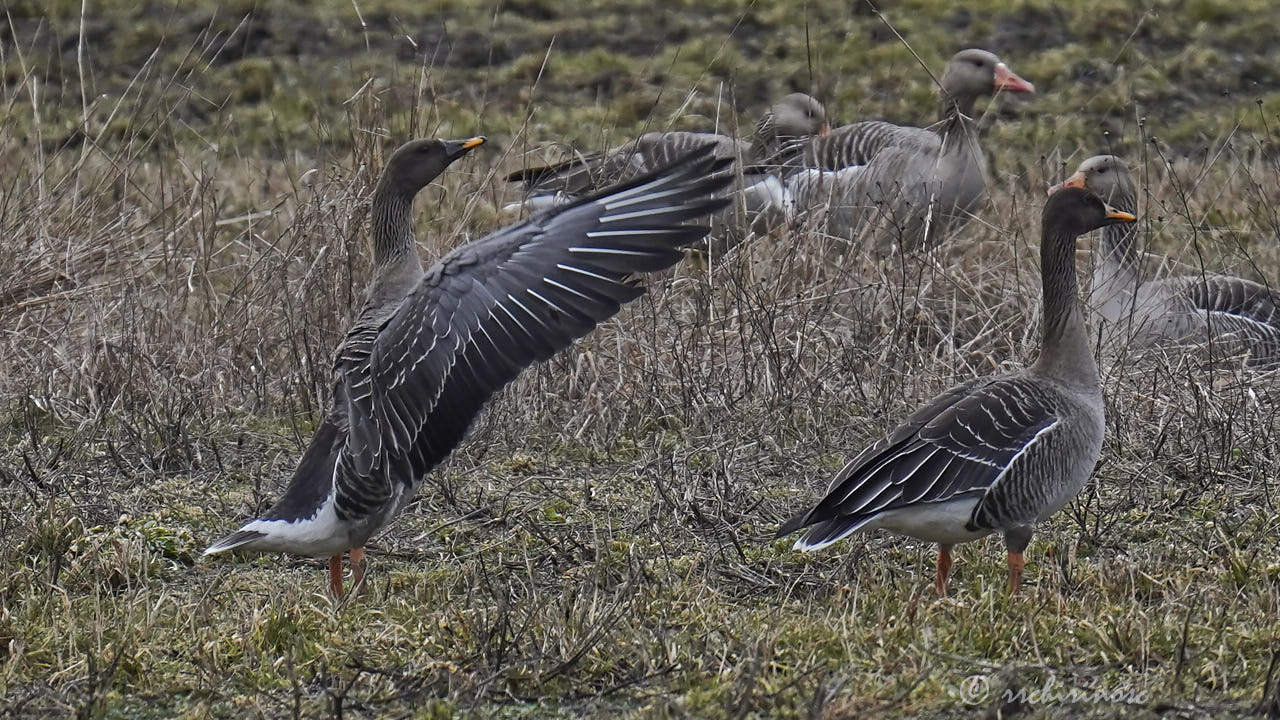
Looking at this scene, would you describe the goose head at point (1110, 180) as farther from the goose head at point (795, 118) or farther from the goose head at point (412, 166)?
the goose head at point (412, 166)

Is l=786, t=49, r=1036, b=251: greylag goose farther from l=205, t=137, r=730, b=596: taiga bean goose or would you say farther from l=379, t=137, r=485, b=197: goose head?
l=205, t=137, r=730, b=596: taiga bean goose

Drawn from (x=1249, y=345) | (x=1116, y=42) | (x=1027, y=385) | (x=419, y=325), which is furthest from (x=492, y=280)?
(x=1116, y=42)

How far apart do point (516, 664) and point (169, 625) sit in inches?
43.6

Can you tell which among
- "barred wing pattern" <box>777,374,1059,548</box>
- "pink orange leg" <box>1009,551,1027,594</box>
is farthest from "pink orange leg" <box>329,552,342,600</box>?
"pink orange leg" <box>1009,551,1027,594</box>

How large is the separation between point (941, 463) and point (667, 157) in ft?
17.7

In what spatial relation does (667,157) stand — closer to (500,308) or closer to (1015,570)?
(500,308)

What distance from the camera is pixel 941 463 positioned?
4.90 m

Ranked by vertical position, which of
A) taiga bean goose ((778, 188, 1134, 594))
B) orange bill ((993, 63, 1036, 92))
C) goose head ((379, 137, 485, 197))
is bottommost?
orange bill ((993, 63, 1036, 92))

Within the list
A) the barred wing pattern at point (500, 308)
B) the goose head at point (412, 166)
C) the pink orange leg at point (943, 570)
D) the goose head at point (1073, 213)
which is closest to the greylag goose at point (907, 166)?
the goose head at point (1073, 213)

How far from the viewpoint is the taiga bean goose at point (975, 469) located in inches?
190

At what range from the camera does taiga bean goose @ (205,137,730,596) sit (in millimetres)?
4672

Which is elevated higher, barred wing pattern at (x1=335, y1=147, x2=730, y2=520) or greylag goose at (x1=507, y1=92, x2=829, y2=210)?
barred wing pattern at (x1=335, y1=147, x2=730, y2=520)

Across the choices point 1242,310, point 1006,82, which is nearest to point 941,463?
point 1242,310

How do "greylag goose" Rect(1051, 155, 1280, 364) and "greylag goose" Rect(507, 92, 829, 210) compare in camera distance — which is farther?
"greylag goose" Rect(1051, 155, 1280, 364)
